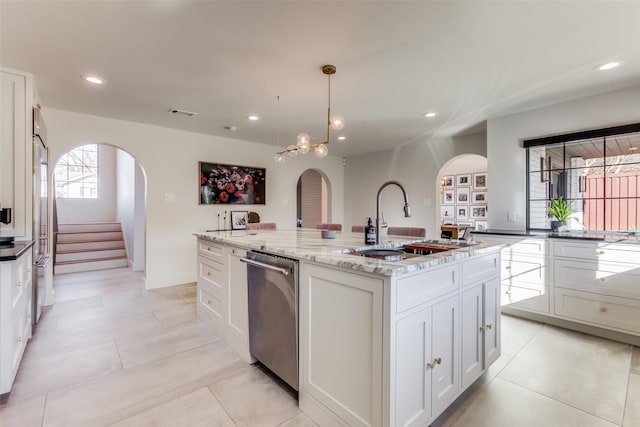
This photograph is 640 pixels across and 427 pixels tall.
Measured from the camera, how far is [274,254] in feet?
6.24

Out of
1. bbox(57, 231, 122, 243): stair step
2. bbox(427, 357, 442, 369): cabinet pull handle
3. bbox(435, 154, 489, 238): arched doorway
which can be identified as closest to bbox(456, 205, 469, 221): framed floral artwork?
bbox(435, 154, 489, 238): arched doorway

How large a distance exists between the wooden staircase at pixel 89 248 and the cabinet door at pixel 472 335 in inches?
247

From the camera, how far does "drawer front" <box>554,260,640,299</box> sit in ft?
8.36

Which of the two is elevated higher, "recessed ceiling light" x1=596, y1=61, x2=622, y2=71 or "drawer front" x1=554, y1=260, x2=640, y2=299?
"recessed ceiling light" x1=596, y1=61, x2=622, y2=71

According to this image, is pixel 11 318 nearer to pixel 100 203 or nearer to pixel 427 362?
pixel 427 362

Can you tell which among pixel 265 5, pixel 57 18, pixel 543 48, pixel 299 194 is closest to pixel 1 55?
pixel 57 18

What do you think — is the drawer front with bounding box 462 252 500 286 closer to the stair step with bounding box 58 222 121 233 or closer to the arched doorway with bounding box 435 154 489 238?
the arched doorway with bounding box 435 154 489 238

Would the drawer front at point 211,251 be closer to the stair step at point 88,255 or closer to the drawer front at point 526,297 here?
the drawer front at point 526,297

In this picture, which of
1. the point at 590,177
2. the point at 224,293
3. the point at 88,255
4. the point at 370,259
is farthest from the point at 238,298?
the point at 88,255

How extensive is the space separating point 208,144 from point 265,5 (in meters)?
3.46

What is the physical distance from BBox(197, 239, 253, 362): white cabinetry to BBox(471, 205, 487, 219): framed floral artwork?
20.7ft

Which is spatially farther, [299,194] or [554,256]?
[299,194]

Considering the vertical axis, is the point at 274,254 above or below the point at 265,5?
below

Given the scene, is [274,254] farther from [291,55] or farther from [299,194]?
[299,194]
